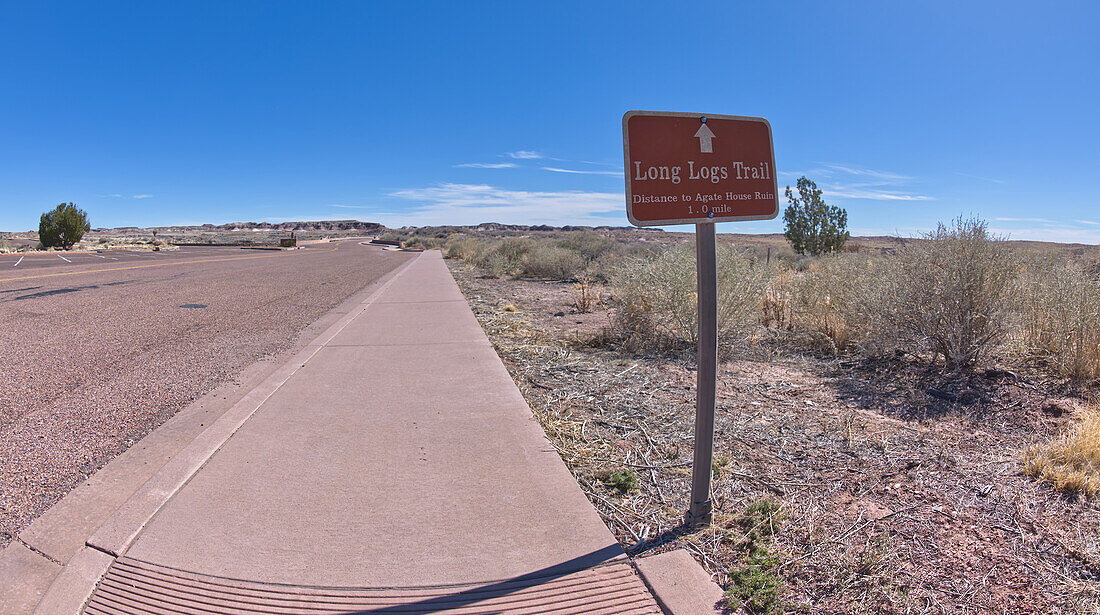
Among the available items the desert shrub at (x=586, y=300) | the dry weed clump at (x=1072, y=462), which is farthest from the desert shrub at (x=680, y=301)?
the dry weed clump at (x=1072, y=462)

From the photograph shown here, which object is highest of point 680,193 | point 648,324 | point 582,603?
point 680,193

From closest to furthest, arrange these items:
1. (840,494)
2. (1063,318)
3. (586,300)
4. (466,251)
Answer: (840,494) < (1063,318) < (586,300) < (466,251)

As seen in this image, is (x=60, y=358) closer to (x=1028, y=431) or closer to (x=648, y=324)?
(x=648, y=324)

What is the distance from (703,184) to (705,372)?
892 millimetres

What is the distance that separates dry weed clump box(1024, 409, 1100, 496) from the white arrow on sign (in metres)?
2.66

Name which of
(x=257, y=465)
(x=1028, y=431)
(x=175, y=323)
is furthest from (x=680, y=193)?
(x=175, y=323)

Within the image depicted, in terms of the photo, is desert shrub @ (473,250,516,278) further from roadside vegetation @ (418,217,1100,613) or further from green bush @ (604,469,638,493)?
green bush @ (604,469,638,493)

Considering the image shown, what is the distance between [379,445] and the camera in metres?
4.22

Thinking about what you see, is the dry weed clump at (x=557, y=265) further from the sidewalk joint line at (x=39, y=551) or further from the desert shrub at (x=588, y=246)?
the sidewalk joint line at (x=39, y=551)

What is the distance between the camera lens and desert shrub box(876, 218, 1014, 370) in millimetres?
5711

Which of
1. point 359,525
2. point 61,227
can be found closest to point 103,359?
point 359,525

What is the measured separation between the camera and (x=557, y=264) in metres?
20.5

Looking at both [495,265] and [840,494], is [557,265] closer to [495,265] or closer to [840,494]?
[495,265]

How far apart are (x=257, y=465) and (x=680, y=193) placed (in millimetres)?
3016
